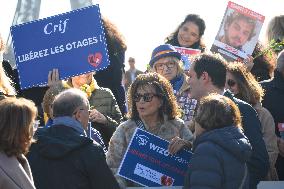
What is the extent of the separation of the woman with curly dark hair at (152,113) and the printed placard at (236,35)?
75.6 inches

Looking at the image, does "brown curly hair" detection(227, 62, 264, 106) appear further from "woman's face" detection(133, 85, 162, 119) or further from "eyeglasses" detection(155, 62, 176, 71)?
"woman's face" detection(133, 85, 162, 119)

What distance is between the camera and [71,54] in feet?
25.9

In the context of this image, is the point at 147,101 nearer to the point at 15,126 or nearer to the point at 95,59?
the point at 95,59

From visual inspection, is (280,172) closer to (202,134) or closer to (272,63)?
(272,63)

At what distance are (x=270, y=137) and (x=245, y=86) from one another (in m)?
0.57

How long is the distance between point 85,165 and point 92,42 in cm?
216

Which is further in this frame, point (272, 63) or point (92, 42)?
point (272, 63)

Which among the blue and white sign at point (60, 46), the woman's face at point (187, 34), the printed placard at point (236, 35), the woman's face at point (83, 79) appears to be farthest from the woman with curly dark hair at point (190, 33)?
the blue and white sign at point (60, 46)

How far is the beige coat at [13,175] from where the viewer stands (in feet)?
18.0

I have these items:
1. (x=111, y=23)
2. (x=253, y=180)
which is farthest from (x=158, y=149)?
(x=111, y=23)

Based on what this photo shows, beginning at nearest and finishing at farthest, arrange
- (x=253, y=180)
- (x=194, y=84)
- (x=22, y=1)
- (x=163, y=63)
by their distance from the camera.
→ (x=253, y=180)
(x=194, y=84)
(x=163, y=63)
(x=22, y=1)

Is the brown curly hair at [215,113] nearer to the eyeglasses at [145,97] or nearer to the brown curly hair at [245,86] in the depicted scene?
the eyeglasses at [145,97]

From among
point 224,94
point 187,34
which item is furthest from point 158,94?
point 187,34

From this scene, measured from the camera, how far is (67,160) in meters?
6.16
